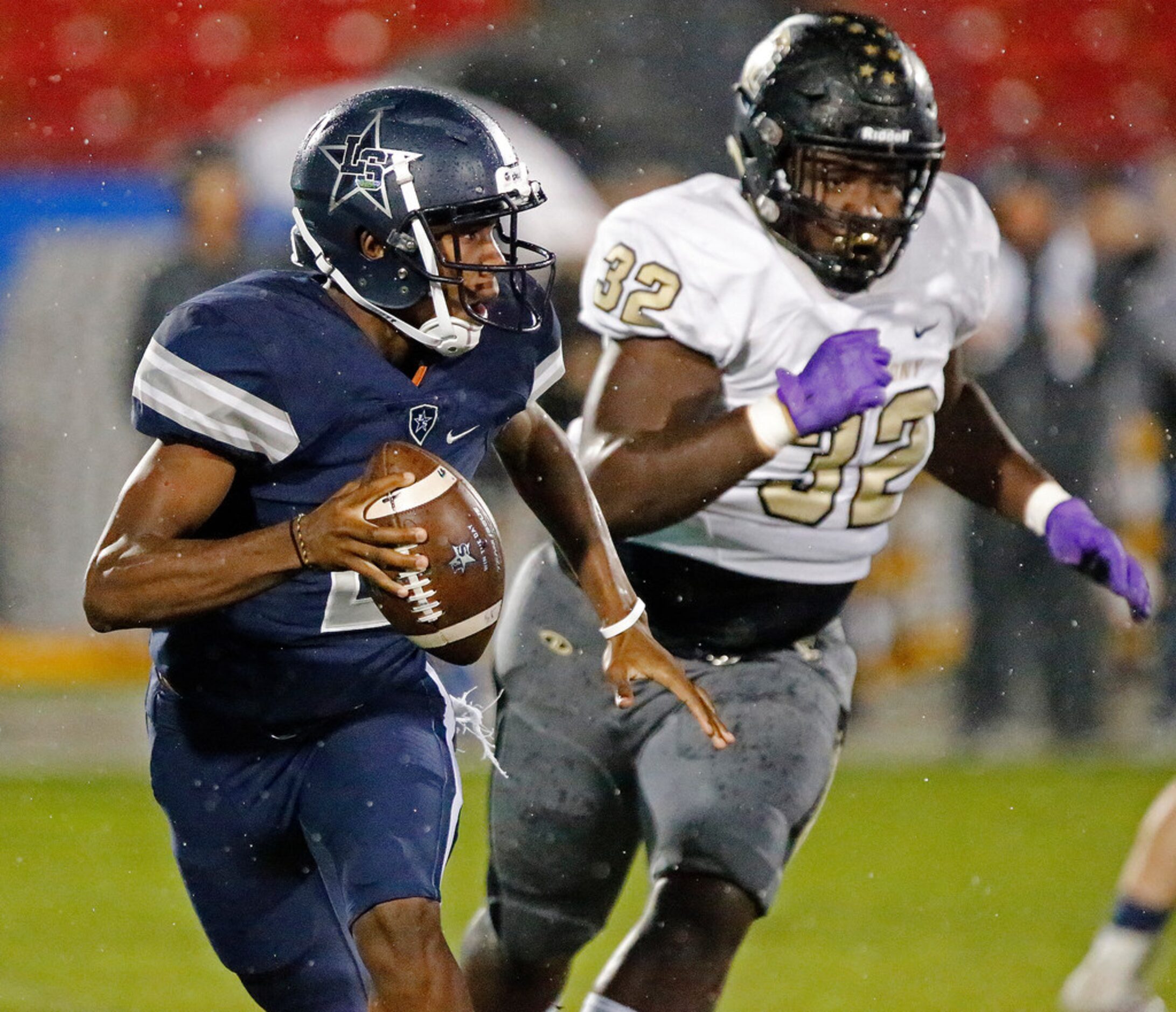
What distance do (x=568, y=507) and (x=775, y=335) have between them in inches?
18.7

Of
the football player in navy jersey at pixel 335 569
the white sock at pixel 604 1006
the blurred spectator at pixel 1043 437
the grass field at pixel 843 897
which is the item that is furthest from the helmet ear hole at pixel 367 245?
the blurred spectator at pixel 1043 437

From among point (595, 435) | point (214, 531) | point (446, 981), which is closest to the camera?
point (446, 981)

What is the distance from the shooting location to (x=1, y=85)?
10047 mm

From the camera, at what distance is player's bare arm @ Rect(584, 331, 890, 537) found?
2.99 m

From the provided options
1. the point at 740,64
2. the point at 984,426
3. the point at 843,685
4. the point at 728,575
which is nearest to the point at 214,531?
the point at 728,575

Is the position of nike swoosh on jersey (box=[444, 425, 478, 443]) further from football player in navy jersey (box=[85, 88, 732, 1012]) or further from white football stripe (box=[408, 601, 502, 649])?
white football stripe (box=[408, 601, 502, 649])

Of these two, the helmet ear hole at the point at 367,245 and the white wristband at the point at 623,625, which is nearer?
the helmet ear hole at the point at 367,245

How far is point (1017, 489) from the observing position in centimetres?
364

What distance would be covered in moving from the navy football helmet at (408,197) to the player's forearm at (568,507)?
27 centimetres

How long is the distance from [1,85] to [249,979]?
7.97 meters

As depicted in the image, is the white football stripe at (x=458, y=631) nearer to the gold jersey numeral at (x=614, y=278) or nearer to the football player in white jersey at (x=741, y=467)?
the football player in white jersey at (x=741, y=467)

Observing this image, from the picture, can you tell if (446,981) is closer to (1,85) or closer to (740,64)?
(740,64)

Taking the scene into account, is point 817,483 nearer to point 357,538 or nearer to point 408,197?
point 408,197

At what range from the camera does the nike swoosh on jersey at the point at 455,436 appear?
2895mm
